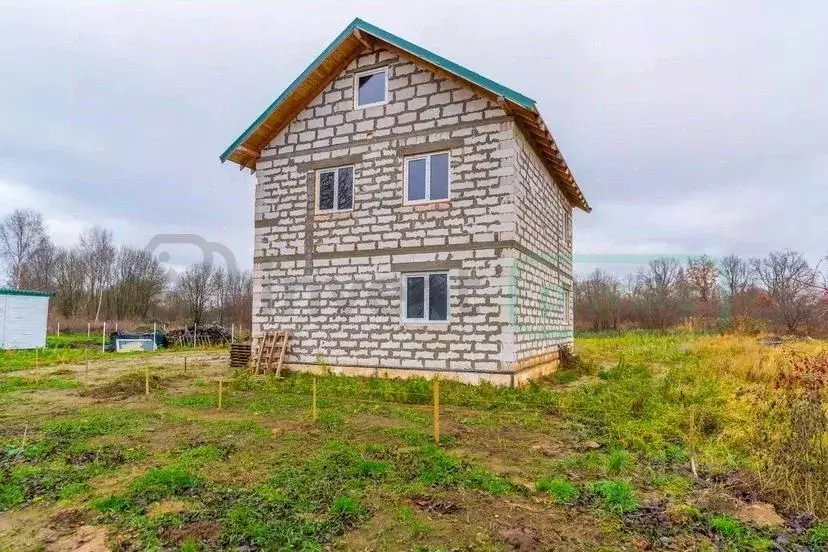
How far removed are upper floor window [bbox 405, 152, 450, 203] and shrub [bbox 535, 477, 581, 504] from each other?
7976mm

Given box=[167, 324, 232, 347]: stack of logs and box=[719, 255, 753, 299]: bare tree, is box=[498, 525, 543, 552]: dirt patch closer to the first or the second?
box=[167, 324, 232, 347]: stack of logs

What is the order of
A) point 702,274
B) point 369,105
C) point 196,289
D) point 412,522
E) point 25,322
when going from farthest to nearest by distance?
point 702,274
point 196,289
point 25,322
point 369,105
point 412,522

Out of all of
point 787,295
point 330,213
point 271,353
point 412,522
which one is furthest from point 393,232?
point 787,295

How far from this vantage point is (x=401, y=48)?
474 inches

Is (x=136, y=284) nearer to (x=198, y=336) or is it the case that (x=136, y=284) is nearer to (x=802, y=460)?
(x=198, y=336)

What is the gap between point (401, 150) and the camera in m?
12.4

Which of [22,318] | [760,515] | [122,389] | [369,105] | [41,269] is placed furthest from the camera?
[41,269]

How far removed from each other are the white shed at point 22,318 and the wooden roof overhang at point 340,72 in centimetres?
1701

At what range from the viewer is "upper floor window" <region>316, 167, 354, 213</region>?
13.1 m

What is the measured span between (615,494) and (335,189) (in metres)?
10.5

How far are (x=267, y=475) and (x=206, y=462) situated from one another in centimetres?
104

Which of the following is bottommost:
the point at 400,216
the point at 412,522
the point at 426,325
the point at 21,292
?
the point at 412,522

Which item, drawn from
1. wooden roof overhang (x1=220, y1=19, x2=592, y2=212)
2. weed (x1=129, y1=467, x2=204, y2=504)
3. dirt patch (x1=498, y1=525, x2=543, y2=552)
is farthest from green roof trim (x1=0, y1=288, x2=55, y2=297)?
dirt patch (x1=498, y1=525, x2=543, y2=552)

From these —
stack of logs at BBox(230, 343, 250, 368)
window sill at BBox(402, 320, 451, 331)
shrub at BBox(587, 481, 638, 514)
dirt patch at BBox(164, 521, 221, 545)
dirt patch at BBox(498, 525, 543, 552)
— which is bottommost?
dirt patch at BBox(164, 521, 221, 545)
